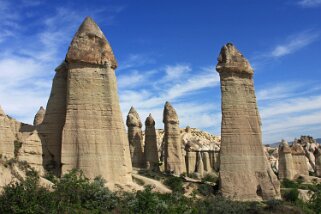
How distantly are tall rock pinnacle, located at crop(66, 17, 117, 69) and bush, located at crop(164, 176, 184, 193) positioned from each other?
33.4 feet

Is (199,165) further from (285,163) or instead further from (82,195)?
(82,195)

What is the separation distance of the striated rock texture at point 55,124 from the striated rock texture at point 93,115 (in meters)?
1.12

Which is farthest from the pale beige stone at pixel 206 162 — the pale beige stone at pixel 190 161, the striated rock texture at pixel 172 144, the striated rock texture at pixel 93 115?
the striated rock texture at pixel 93 115

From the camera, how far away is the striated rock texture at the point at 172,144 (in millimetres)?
49094

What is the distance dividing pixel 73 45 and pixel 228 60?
12.4 metres

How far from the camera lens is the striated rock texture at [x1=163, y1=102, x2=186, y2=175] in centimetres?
4909

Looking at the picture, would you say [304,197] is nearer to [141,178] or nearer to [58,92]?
[141,178]

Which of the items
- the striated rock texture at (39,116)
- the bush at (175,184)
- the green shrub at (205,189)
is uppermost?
the striated rock texture at (39,116)

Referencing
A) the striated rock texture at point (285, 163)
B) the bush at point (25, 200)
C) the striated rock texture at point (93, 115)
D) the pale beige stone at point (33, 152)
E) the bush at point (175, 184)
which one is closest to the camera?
the bush at point (25, 200)

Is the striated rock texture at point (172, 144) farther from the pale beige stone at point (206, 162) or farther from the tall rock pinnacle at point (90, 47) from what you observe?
the tall rock pinnacle at point (90, 47)

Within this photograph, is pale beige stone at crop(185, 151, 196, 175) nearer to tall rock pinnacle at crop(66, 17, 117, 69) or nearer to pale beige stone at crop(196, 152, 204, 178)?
pale beige stone at crop(196, 152, 204, 178)

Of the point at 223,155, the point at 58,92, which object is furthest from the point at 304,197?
the point at 58,92

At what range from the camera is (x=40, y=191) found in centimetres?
Answer: 2178

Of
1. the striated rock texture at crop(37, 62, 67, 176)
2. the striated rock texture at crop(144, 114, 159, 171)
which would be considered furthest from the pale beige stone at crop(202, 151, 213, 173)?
the striated rock texture at crop(37, 62, 67, 176)
